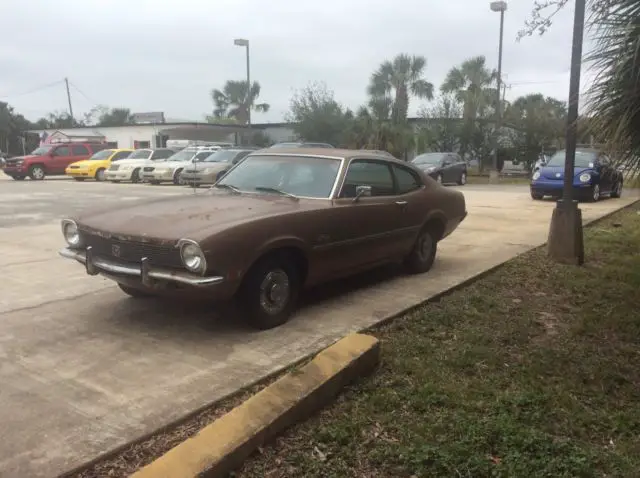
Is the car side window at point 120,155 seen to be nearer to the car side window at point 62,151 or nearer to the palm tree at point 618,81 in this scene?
the car side window at point 62,151

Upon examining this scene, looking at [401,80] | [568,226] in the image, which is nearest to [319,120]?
[401,80]

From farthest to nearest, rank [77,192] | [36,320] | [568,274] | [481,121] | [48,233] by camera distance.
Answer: [481,121] → [77,192] → [48,233] → [568,274] → [36,320]

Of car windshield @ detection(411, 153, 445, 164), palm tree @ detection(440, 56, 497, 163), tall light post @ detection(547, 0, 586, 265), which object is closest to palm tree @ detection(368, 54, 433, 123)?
palm tree @ detection(440, 56, 497, 163)

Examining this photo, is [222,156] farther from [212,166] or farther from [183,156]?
[183,156]

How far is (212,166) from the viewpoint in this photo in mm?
20766

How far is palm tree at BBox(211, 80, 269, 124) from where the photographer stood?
6538cm

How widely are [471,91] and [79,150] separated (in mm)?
21861

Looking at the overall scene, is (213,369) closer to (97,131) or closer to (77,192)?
(77,192)

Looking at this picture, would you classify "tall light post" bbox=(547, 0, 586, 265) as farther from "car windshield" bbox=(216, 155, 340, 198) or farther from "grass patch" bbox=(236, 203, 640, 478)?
"car windshield" bbox=(216, 155, 340, 198)

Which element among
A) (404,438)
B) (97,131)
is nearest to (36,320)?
(404,438)

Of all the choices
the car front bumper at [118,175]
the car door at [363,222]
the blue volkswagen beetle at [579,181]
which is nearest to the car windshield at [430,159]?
the blue volkswagen beetle at [579,181]

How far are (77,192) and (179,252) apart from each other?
15.4 m

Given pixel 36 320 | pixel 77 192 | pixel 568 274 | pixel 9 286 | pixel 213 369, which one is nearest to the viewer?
pixel 213 369

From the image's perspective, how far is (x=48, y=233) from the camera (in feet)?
31.6
